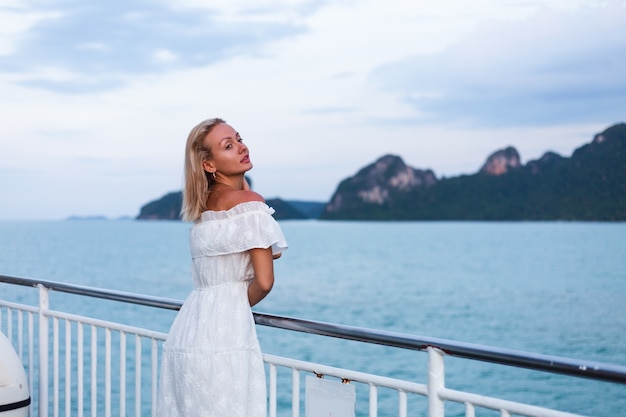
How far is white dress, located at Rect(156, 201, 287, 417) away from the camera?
2365mm

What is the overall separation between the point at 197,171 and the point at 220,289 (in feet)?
1.17

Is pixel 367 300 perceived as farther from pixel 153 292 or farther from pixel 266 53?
pixel 266 53

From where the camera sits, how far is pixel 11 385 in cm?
350

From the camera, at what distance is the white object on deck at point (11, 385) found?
3.46m

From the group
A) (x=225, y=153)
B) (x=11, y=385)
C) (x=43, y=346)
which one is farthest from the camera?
(x=43, y=346)

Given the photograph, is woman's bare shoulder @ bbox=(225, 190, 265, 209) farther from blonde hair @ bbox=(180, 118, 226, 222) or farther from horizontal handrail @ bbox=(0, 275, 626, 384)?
horizontal handrail @ bbox=(0, 275, 626, 384)

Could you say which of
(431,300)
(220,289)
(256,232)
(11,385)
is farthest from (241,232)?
(431,300)

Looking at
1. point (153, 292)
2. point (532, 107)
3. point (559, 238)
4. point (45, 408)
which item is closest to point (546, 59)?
point (532, 107)

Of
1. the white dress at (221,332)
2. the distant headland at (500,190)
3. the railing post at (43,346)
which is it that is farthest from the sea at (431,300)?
the white dress at (221,332)

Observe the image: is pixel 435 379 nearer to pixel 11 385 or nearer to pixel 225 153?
pixel 225 153

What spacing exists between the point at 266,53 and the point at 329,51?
9.42 metres

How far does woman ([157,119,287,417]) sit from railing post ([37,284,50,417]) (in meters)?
1.36

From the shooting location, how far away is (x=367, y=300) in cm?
4166

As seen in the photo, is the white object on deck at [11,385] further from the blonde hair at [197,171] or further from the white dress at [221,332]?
the blonde hair at [197,171]
